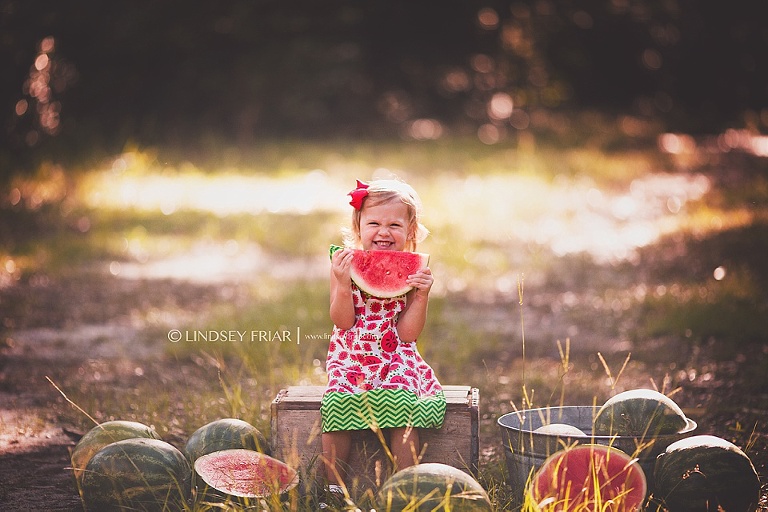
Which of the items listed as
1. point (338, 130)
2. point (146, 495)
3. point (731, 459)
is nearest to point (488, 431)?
point (731, 459)

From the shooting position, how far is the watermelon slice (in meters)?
3.79

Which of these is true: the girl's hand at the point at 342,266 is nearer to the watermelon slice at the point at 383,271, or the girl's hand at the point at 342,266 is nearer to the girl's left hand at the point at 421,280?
the watermelon slice at the point at 383,271

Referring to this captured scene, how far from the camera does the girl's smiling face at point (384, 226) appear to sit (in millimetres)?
3965

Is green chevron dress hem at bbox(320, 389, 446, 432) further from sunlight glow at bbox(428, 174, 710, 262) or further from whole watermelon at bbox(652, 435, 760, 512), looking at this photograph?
sunlight glow at bbox(428, 174, 710, 262)

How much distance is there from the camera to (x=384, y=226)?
3.99 meters

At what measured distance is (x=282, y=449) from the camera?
12.7 feet

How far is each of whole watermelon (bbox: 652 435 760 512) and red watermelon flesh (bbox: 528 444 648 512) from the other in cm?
19

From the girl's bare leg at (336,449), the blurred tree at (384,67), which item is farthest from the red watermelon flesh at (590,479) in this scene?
the blurred tree at (384,67)

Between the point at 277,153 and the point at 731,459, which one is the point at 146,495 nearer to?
the point at 731,459

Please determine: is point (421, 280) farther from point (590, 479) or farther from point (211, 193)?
point (211, 193)

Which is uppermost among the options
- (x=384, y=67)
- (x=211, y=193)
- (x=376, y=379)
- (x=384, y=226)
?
(x=384, y=67)

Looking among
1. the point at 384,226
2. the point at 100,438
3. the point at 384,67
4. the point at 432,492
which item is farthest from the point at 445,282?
the point at 384,67

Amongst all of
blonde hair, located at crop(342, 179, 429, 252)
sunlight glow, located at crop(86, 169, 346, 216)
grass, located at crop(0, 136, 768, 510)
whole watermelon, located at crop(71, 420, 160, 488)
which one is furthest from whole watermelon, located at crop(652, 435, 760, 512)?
sunlight glow, located at crop(86, 169, 346, 216)

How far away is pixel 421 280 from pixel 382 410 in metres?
0.53
